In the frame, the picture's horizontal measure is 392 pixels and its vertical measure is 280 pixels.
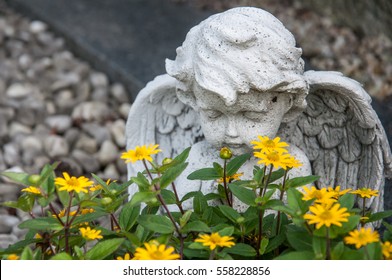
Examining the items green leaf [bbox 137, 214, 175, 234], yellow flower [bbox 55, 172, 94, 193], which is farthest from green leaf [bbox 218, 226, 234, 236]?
yellow flower [bbox 55, 172, 94, 193]

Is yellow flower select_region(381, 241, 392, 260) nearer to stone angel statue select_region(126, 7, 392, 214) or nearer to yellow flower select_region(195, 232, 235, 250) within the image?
yellow flower select_region(195, 232, 235, 250)

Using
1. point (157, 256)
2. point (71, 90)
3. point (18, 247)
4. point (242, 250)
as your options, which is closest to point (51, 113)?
point (71, 90)

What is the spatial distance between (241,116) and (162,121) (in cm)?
48

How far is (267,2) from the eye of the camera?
17.7ft

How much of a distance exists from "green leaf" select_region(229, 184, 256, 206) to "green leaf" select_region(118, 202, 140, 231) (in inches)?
9.2

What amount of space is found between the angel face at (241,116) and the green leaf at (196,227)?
1.31 ft

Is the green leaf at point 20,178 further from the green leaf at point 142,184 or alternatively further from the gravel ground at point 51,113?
the gravel ground at point 51,113

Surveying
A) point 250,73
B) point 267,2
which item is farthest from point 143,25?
point 250,73

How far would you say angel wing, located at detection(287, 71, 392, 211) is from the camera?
217cm

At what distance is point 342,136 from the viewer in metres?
2.34

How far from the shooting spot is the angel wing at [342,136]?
217cm

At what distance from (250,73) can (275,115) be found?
0.67 ft

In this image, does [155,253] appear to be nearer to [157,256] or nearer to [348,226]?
[157,256]
